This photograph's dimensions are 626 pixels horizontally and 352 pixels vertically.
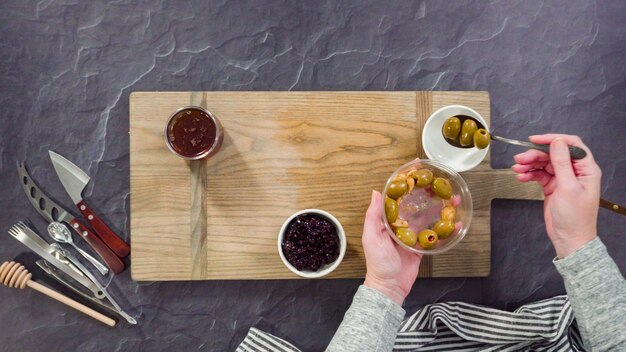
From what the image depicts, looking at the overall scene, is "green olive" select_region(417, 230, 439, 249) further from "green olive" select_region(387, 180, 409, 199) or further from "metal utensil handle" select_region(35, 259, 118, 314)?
"metal utensil handle" select_region(35, 259, 118, 314)

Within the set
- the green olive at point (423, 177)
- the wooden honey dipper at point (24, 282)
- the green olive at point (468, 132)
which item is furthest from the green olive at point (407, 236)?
the wooden honey dipper at point (24, 282)

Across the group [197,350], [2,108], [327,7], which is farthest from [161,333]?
[327,7]

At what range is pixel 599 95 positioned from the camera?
1.51 meters

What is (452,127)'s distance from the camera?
1.23 meters

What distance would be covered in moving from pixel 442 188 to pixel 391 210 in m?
0.14

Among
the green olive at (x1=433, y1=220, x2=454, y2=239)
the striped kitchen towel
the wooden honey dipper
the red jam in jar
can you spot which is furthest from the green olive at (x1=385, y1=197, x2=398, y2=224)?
the wooden honey dipper

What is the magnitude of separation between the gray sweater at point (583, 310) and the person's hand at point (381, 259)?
0.03 meters

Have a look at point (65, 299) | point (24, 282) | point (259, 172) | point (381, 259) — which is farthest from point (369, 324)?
point (24, 282)

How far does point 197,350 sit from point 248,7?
1.06 m

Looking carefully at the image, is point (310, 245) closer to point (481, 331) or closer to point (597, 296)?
point (481, 331)

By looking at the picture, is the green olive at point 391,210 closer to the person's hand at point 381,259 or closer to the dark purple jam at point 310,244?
the person's hand at point 381,259

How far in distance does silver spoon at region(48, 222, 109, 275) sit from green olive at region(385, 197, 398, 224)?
85cm

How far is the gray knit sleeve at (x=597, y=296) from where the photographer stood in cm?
114

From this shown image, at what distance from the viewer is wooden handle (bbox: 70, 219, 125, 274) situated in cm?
141
